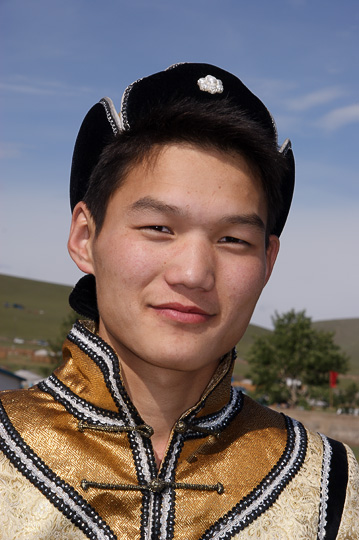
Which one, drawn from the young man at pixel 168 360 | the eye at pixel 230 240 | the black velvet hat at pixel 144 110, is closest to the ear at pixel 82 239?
the young man at pixel 168 360

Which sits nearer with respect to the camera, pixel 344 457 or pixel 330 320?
pixel 344 457

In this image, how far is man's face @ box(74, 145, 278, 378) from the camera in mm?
2676

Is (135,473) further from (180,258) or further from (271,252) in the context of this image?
(271,252)

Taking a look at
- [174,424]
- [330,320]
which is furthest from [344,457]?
[330,320]

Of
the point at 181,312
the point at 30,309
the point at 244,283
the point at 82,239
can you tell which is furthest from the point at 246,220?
the point at 30,309

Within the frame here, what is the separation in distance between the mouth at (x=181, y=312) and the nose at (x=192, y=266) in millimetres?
84

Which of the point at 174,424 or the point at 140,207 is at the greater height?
the point at 140,207

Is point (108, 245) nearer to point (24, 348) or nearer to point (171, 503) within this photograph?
point (171, 503)

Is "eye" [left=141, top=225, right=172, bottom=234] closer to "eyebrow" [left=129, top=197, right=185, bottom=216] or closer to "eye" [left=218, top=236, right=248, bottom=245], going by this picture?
"eyebrow" [left=129, top=197, right=185, bottom=216]

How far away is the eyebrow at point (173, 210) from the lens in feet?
8.82

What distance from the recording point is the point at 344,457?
129 inches

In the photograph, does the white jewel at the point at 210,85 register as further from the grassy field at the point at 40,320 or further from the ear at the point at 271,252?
the grassy field at the point at 40,320

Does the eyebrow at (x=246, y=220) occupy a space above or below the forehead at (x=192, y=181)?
below

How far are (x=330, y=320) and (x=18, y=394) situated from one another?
160396mm
